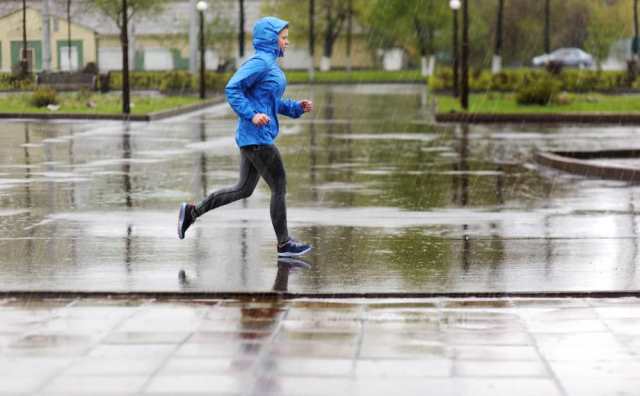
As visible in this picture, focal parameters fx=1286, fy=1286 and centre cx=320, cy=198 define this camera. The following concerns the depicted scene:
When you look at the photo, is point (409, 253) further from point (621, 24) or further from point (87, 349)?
point (621, 24)

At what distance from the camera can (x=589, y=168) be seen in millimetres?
18141

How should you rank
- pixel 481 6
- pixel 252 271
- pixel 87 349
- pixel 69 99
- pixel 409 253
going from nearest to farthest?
1. pixel 87 349
2. pixel 252 271
3. pixel 409 253
4. pixel 69 99
5. pixel 481 6

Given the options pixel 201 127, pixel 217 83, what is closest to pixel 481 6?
pixel 217 83

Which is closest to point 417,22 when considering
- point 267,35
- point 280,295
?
point 267,35

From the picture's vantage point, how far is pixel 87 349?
7188 millimetres

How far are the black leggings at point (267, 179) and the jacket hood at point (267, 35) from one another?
2.53 ft

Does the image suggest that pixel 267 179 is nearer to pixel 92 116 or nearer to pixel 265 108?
pixel 265 108

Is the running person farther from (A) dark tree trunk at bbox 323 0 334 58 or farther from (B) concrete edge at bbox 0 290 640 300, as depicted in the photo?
(A) dark tree trunk at bbox 323 0 334 58

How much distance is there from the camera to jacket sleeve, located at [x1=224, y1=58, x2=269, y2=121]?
9.88m

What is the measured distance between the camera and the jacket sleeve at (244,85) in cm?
988

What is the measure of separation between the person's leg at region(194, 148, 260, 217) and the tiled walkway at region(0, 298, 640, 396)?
2076 millimetres

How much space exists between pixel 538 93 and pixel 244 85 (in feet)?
90.9

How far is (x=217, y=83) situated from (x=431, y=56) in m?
24.2

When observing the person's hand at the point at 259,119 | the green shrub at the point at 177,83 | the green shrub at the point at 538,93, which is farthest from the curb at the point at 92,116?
the person's hand at the point at 259,119
